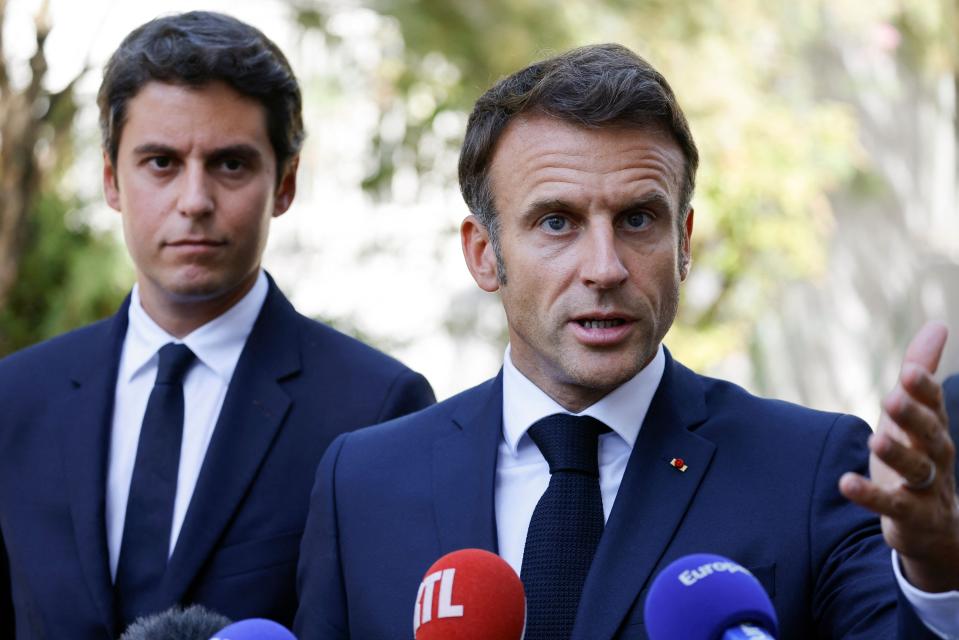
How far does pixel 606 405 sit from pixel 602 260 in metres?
0.35

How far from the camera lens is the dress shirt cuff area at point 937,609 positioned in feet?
6.95

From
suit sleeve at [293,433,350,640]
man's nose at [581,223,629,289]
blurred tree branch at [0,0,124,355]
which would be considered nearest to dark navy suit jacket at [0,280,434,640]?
suit sleeve at [293,433,350,640]

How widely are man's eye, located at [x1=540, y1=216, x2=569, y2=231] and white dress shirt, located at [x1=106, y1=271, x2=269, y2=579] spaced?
115 centimetres

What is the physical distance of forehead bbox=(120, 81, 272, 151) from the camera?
3.61 metres

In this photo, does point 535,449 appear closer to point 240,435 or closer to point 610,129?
point 610,129

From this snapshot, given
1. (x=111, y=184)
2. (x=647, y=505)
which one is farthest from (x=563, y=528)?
(x=111, y=184)

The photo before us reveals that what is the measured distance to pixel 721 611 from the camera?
78.7 inches

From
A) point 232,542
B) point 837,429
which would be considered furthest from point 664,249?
point 232,542

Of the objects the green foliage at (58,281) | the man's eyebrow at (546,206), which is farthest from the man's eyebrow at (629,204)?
the green foliage at (58,281)

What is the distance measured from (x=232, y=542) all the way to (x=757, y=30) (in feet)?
21.1

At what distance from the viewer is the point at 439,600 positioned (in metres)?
2.25

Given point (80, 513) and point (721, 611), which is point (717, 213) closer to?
point (80, 513)

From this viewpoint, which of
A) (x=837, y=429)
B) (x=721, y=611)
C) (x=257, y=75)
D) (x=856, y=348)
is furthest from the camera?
(x=856, y=348)

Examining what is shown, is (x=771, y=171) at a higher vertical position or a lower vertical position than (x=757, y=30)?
lower
